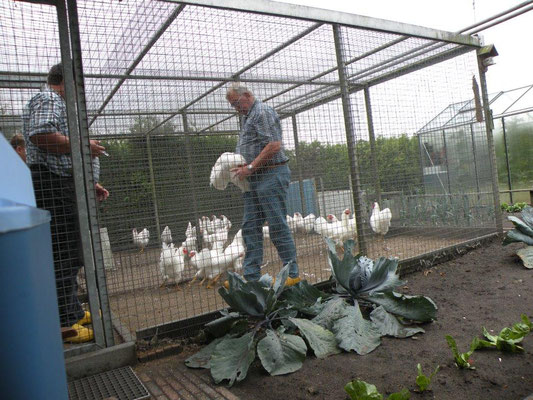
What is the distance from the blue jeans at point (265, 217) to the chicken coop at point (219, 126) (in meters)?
0.54

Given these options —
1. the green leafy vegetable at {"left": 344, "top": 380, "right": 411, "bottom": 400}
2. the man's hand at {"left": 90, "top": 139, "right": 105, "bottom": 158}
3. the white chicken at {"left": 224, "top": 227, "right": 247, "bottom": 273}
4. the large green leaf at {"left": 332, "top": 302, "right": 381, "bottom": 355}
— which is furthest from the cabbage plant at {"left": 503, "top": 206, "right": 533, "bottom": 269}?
the man's hand at {"left": 90, "top": 139, "right": 105, "bottom": 158}

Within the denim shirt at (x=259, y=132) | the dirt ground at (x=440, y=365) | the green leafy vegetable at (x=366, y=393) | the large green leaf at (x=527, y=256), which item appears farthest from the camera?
the large green leaf at (x=527, y=256)

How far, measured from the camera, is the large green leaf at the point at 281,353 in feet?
7.00

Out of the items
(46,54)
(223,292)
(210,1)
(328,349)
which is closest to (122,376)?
(223,292)

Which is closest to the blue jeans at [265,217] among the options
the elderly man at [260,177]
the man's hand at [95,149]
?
the elderly man at [260,177]

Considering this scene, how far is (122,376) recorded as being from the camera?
2281 mm

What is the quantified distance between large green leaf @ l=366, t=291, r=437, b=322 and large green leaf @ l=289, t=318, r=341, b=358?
564 millimetres

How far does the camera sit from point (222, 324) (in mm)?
2600

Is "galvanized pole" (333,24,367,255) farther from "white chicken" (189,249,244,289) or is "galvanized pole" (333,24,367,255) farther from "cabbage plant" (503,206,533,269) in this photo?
"white chicken" (189,249,244,289)

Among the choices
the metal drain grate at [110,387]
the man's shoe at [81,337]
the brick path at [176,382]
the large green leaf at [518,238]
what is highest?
the large green leaf at [518,238]

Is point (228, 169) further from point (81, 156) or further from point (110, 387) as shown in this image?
point (110, 387)

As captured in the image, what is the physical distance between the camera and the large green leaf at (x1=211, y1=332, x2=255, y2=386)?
2.08 metres

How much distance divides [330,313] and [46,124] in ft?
7.56

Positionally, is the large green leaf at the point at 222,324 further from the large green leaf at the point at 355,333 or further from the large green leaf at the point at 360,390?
the large green leaf at the point at 360,390
